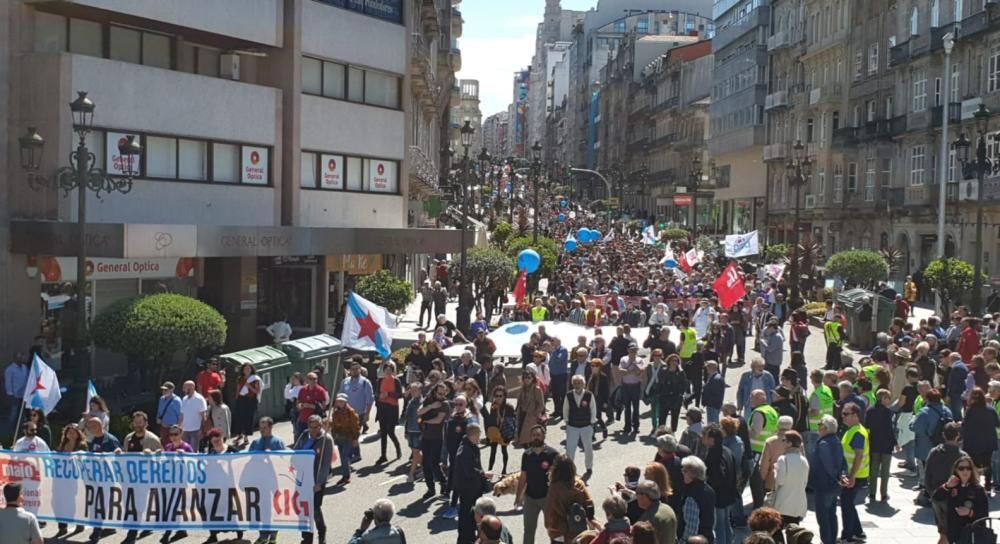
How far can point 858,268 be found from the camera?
1594 inches

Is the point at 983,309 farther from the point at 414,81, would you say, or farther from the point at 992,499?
the point at 992,499

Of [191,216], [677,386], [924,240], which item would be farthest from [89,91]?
[924,240]

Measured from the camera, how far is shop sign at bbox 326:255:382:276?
37188 millimetres

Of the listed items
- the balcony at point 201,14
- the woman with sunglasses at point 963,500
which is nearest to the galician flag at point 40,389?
the woman with sunglasses at point 963,500

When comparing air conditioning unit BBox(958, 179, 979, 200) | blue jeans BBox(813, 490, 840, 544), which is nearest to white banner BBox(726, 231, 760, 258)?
air conditioning unit BBox(958, 179, 979, 200)

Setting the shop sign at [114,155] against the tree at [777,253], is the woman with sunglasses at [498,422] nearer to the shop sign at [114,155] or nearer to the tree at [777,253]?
the shop sign at [114,155]

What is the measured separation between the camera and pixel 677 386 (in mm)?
19969

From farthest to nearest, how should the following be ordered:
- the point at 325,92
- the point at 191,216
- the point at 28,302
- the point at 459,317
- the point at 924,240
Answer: the point at 924,240, the point at 325,92, the point at 459,317, the point at 191,216, the point at 28,302

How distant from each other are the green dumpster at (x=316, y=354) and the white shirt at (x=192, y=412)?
18.3 feet

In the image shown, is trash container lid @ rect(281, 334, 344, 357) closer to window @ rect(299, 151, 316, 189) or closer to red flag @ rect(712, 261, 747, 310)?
red flag @ rect(712, 261, 747, 310)

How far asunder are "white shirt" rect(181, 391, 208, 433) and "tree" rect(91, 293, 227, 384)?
514 centimetres

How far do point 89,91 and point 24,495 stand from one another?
16366 millimetres

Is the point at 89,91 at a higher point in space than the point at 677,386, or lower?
higher

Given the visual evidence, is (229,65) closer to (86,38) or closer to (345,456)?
(86,38)
